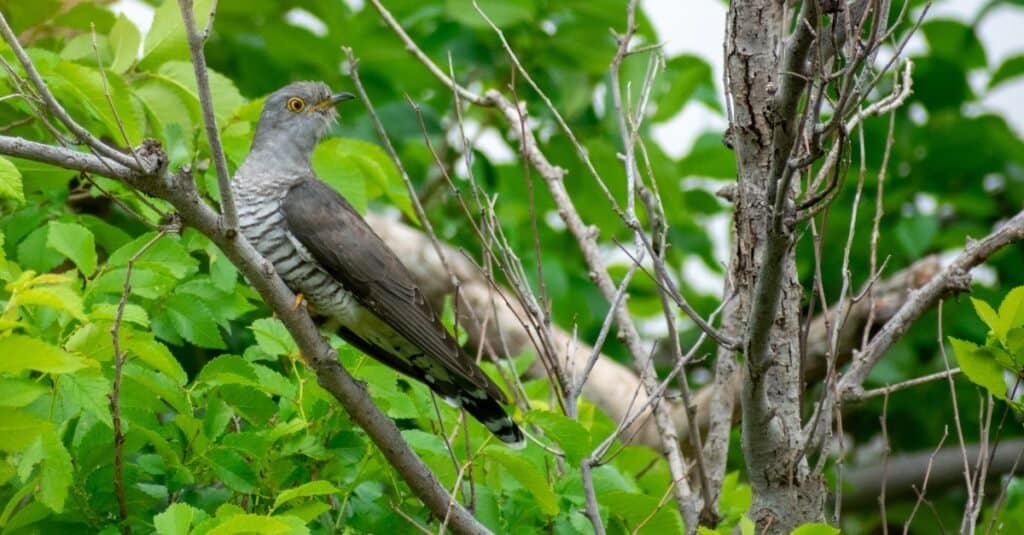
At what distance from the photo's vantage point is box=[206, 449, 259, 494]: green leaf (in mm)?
3367

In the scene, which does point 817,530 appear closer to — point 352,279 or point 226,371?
point 226,371

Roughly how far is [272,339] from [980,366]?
1.83 m

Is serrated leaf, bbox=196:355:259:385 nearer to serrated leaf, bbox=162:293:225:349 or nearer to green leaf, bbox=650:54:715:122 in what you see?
serrated leaf, bbox=162:293:225:349

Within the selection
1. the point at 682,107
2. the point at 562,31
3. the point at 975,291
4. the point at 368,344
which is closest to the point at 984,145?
the point at 975,291

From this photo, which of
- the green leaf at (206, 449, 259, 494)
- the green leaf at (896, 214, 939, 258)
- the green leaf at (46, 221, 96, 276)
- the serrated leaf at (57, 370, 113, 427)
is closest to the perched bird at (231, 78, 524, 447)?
the green leaf at (46, 221, 96, 276)

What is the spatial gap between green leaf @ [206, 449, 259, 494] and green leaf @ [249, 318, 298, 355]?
408 mm

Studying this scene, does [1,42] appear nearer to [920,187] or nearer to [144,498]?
[144,498]

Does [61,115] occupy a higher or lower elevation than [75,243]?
higher

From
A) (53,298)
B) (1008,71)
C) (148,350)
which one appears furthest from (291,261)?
(1008,71)

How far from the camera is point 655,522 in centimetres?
365

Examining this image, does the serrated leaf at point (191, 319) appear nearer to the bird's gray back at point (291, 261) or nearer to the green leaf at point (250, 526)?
the bird's gray back at point (291, 261)

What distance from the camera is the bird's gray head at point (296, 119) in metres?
4.73

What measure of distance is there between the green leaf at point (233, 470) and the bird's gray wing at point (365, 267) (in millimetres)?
729

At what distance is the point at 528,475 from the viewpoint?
11.1 feet
